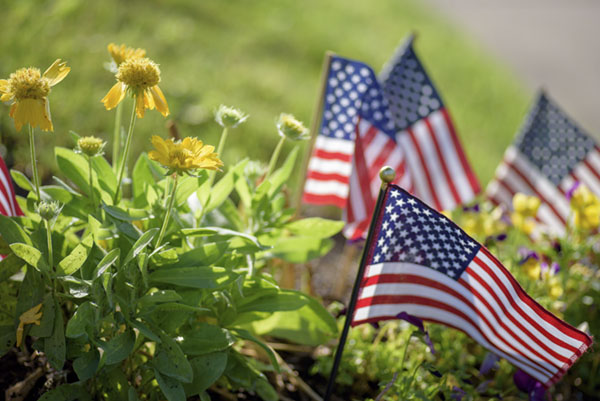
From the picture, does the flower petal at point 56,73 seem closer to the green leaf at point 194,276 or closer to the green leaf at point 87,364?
the green leaf at point 194,276

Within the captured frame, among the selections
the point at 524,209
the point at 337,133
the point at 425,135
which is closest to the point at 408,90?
the point at 425,135

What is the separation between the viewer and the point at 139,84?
5.04ft

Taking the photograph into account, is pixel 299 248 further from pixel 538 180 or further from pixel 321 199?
pixel 538 180

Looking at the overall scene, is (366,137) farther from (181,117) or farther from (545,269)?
(181,117)

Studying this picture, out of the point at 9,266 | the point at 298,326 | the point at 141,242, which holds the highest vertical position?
the point at 141,242

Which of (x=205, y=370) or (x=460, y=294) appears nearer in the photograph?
(x=205, y=370)

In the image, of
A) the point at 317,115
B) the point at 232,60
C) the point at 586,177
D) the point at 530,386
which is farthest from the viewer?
the point at 232,60

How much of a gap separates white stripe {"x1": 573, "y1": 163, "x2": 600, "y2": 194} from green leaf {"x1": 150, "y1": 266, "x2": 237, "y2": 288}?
1.95m

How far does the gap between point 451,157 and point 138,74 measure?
1579 millimetres

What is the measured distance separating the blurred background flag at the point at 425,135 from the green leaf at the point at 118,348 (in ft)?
4.74

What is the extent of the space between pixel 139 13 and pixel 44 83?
372 cm

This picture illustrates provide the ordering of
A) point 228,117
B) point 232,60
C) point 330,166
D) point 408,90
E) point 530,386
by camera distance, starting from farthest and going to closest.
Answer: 1. point 232,60
2. point 408,90
3. point 330,166
4. point 530,386
5. point 228,117

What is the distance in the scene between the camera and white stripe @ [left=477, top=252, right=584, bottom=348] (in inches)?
68.0

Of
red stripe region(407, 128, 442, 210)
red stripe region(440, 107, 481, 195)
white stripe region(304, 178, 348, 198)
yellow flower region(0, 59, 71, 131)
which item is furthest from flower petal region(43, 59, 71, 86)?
red stripe region(440, 107, 481, 195)
